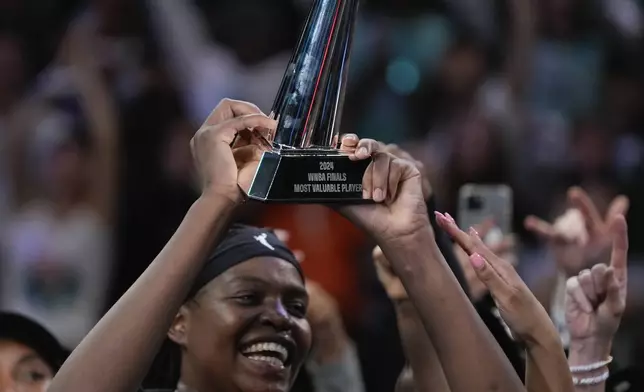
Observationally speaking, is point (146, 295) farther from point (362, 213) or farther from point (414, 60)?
point (414, 60)

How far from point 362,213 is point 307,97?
209 millimetres

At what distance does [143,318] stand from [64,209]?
86.8 inches

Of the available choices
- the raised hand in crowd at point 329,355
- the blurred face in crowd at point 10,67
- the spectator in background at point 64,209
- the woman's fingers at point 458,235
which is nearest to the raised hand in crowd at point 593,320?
the woman's fingers at point 458,235

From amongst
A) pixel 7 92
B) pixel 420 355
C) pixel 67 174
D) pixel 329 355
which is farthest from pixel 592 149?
pixel 420 355

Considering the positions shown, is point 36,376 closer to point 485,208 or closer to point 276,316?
point 276,316

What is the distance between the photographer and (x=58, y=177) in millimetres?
4129

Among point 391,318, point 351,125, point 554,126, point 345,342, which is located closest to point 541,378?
point 345,342

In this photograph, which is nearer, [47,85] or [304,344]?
[304,344]

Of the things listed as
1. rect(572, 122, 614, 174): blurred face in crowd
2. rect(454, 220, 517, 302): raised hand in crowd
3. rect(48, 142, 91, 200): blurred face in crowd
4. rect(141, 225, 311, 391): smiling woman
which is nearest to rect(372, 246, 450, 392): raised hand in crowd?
rect(141, 225, 311, 391): smiling woman

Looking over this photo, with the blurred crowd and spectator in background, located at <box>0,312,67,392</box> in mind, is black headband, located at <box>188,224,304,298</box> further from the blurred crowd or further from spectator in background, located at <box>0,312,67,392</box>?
the blurred crowd

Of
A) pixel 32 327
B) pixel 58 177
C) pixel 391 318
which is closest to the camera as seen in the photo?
pixel 32 327

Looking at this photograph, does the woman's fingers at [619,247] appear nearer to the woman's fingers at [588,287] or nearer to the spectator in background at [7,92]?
the woman's fingers at [588,287]

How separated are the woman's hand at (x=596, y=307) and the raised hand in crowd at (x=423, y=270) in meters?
0.39

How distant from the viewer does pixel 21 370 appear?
2.61 m
